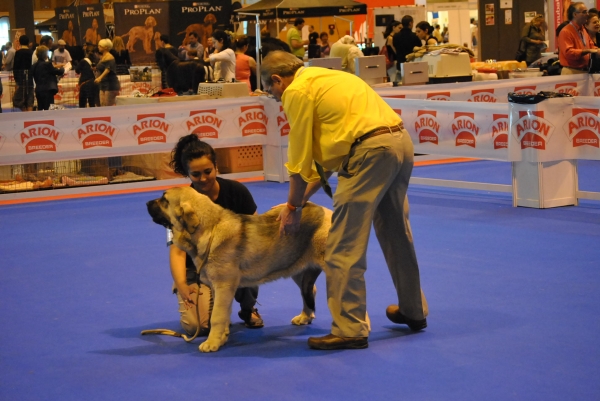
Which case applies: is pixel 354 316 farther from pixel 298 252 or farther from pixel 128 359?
pixel 128 359

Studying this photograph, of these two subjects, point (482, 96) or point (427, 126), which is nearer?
point (427, 126)

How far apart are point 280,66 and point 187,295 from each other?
1.48 m

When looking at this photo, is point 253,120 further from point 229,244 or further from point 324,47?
point 324,47

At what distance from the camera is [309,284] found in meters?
5.16

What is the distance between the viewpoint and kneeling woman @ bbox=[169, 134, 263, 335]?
16.5 feet

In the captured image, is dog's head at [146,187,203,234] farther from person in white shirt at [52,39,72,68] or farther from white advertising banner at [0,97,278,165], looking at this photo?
person in white shirt at [52,39,72,68]

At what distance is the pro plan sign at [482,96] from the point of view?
41.3 ft

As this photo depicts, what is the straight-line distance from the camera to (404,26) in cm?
1703

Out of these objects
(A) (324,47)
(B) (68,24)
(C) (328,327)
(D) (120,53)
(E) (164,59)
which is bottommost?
(C) (328,327)

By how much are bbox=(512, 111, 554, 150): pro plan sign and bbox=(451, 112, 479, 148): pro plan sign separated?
0.78 m

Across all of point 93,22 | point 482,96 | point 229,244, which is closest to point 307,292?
point 229,244

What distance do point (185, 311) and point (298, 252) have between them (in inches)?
31.9

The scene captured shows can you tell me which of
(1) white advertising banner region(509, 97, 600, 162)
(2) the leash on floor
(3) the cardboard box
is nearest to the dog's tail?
(2) the leash on floor

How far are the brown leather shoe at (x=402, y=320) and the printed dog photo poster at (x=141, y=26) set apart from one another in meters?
19.9
